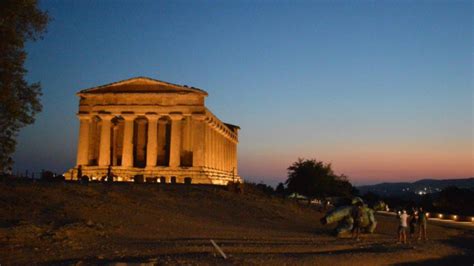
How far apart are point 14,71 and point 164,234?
9631 millimetres

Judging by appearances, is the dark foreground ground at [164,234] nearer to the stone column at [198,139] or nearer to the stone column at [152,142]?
the stone column at [198,139]

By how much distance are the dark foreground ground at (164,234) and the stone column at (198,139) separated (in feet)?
67.1

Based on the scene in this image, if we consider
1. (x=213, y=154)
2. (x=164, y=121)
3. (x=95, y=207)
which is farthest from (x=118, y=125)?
(x=95, y=207)

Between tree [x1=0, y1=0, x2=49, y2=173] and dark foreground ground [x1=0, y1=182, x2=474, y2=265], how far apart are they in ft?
13.0

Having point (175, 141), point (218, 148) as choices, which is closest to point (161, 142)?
point (175, 141)

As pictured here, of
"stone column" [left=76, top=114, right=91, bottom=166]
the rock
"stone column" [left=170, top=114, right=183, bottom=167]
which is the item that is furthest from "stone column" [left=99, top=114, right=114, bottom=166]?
the rock

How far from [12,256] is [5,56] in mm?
8779

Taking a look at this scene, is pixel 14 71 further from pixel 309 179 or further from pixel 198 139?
pixel 309 179

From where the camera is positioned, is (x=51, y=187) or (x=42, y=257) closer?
(x=42, y=257)

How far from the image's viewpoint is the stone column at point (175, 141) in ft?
195

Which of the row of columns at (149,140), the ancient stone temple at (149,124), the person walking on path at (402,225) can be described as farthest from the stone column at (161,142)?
the person walking on path at (402,225)

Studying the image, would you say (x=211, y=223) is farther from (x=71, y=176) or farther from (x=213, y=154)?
(x=213, y=154)

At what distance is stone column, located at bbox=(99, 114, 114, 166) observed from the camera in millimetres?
59969

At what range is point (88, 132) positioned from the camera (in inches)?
2406
